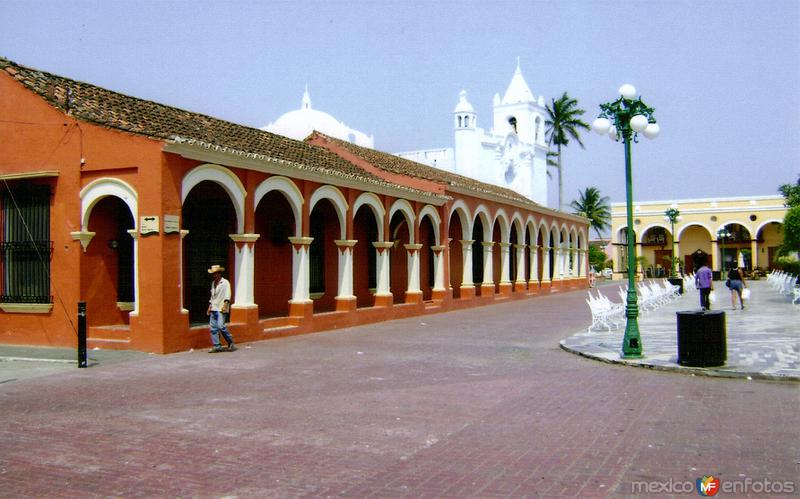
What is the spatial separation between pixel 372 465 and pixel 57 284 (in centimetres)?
1019

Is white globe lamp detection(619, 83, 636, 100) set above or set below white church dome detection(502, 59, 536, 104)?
below

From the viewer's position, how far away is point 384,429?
272 inches

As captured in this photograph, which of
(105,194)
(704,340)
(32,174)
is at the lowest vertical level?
(704,340)

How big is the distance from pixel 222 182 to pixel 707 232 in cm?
5497

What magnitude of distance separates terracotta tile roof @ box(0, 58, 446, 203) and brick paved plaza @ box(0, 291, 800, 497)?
4.72 metres

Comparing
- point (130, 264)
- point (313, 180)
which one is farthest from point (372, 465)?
point (313, 180)

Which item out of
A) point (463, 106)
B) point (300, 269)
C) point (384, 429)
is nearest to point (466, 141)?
point (463, 106)

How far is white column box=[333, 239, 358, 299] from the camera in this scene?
710 inches

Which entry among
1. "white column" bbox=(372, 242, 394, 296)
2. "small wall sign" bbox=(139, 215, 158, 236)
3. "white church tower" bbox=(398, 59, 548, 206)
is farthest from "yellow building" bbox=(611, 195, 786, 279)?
"small wall sign" bbox=(139, 215, 158, 236)

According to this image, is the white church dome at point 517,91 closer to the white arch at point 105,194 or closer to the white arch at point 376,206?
the white arch at point 376,206

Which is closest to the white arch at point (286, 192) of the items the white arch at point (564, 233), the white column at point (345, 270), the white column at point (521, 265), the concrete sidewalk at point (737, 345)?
the white column at point (345, 270)

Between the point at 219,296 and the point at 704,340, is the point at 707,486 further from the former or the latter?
the point at 219,296

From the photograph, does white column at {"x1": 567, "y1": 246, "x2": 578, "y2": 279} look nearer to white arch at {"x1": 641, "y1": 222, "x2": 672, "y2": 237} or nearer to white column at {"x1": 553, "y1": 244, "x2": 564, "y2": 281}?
white column at {"x1": 553, "y1": 244, "x2": 564, "y2": 281}

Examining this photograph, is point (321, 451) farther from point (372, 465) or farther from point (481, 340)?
point (481, 340)
